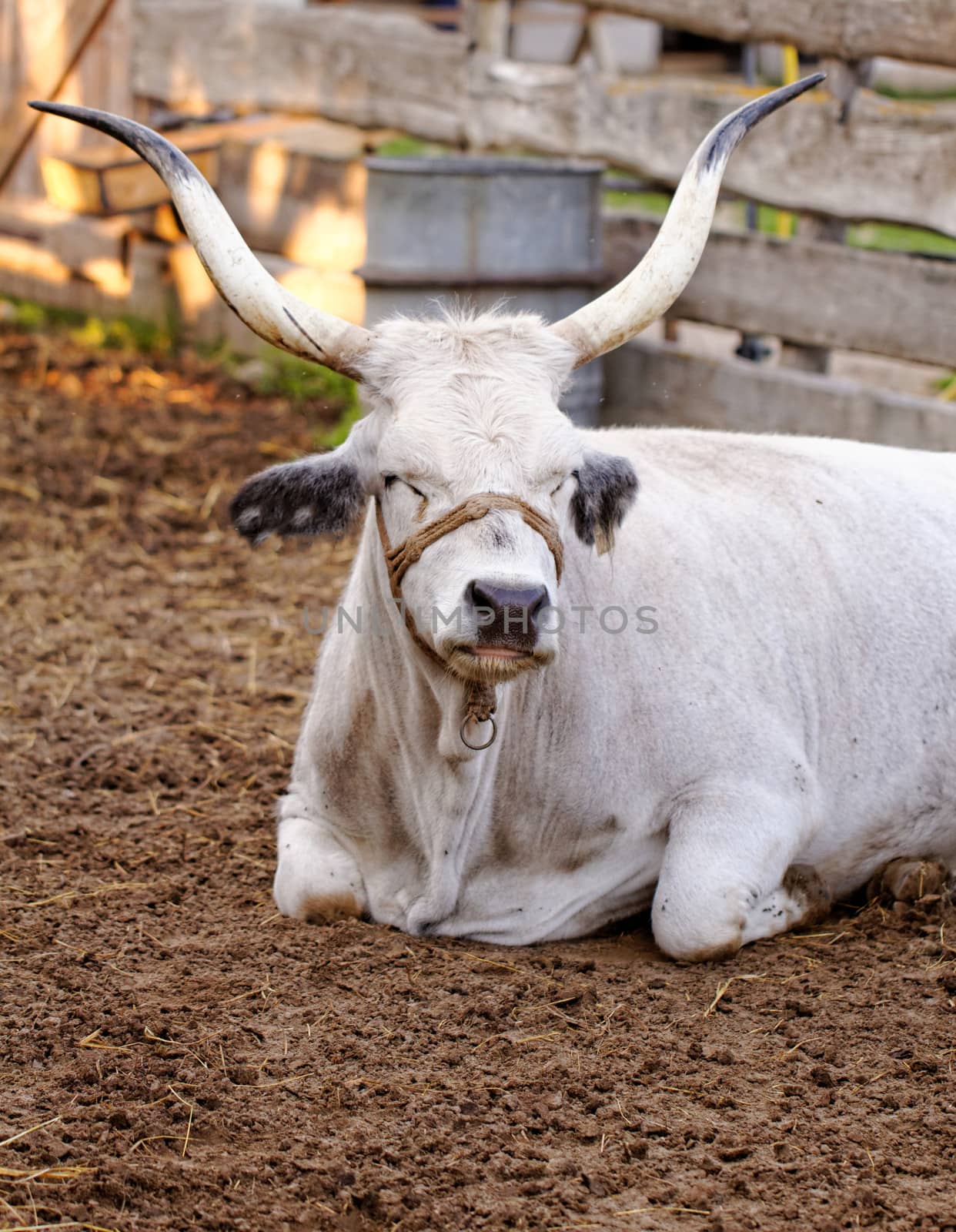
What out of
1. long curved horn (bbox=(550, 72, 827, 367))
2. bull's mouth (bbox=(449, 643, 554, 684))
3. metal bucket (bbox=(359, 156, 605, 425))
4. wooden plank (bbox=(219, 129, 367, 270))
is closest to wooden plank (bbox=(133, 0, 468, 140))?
wooden plank (bbox=(219, 129, 367, 270))

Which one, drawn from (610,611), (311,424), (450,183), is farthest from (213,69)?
(610,611)

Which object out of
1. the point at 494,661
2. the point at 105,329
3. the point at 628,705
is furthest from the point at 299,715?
the point at 105,329

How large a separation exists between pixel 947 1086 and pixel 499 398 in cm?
172

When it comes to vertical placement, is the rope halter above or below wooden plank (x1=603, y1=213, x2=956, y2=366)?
below

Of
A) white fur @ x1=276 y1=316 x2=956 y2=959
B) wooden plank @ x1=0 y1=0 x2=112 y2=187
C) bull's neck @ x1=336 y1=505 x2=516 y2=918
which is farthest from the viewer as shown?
wooden plank @ x1=0 y1=0 x2=112 y2=187

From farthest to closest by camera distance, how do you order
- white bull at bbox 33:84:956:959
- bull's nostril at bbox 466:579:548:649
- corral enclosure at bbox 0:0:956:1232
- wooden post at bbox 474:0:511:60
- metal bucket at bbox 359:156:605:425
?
wooden post at bbox 474:0:511:60 → metal bucket at bbox 359:156:605:425 → white bull at bbox 33:84:956:959 → bull's nostril at bbox 466:579:548:649 → corral enclosure at bbox 0:0:956:1232

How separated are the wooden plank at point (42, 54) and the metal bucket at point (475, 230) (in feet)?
16.0

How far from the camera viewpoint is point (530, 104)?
8.05 metres

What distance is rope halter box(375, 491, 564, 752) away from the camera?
3.24 metres

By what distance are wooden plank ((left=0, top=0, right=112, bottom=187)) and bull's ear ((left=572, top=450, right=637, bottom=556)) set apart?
8.43m

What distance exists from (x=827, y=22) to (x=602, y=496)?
3.89m

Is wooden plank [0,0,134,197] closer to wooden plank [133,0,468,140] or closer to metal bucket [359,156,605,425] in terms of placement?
wooden plank [133,0,468,140]

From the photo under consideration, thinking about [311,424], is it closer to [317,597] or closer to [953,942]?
[317,597]

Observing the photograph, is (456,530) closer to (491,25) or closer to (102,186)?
(491,25)
